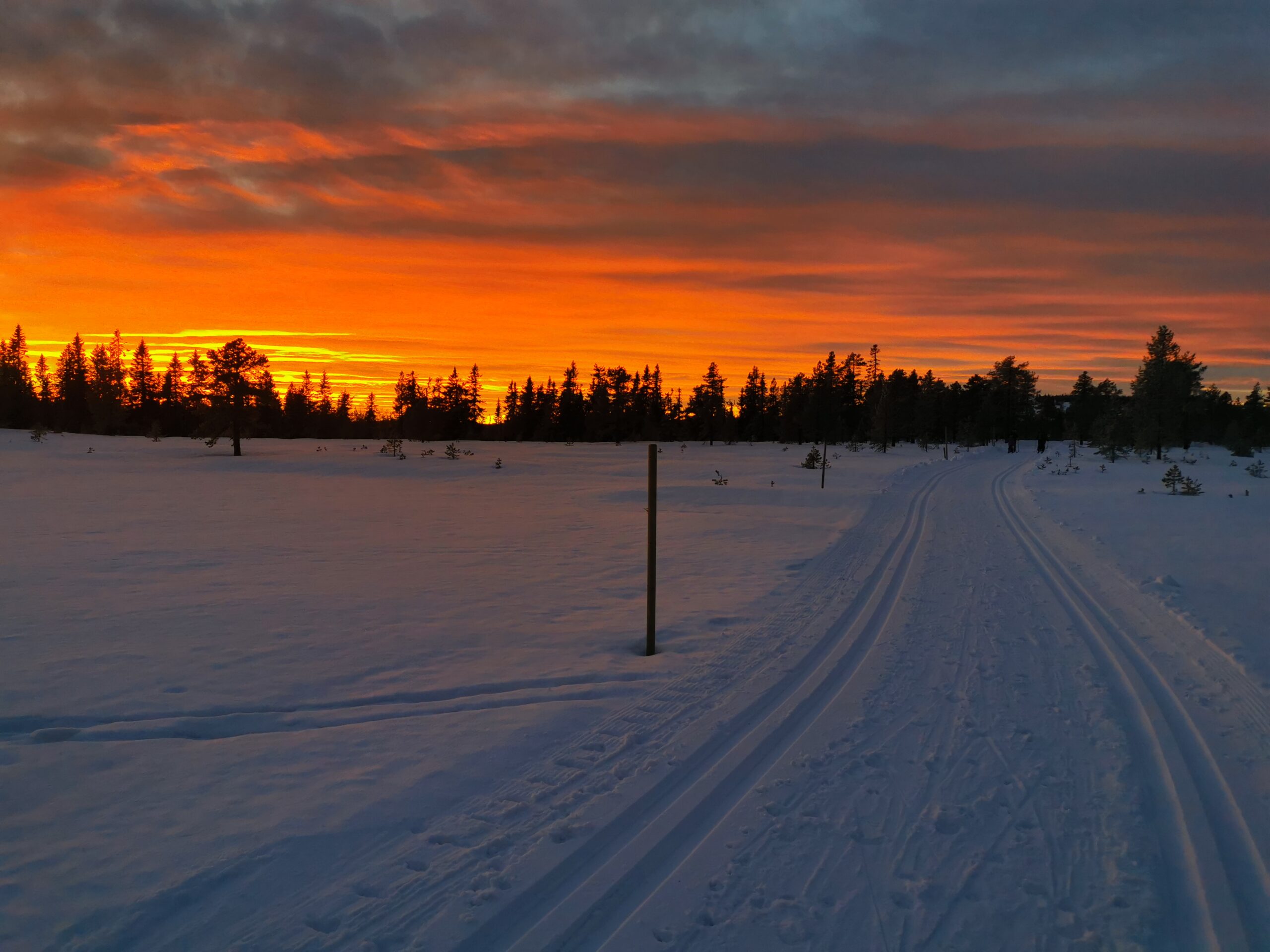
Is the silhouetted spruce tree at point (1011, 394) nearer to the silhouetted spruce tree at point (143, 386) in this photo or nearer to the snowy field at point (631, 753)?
the snowy field at point (631, 753)

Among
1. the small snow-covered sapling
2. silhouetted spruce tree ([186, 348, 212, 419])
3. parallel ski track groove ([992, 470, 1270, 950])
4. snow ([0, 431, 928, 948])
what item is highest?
silhouetted spruce tree ([186, 348, 212, 419])

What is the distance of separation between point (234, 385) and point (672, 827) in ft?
162

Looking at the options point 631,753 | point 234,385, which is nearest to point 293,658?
point 631,753

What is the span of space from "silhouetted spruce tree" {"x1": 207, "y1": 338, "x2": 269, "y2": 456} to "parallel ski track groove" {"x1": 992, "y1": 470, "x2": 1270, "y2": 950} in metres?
49.0

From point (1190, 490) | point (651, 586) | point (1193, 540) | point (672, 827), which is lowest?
point (672, 827)

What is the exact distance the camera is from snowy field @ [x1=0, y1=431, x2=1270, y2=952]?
3.45 m

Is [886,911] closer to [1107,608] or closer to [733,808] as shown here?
[733,808]

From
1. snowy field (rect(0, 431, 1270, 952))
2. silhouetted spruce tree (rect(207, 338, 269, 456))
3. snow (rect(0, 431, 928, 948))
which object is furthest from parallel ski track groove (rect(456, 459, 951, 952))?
silhouetted spruce tree (rect(207, 338, 269, 456))

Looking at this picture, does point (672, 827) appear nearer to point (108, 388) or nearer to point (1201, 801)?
point (1201, 801)

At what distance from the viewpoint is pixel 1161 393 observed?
50406 millimetres

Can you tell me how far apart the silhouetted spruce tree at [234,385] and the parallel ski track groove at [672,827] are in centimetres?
4745

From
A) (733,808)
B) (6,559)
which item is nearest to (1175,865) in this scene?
(733,808)

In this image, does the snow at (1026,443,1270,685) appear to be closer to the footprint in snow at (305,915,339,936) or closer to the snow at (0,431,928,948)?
the snow at (0,431,928,948)

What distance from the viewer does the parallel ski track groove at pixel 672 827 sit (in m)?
3.33
